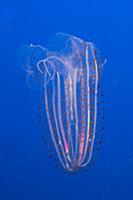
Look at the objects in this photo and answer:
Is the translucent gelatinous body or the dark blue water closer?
the translucent gelatinous body

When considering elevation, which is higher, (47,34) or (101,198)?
(47,34)

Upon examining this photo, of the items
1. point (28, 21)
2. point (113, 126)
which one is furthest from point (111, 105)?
point (28, 21)

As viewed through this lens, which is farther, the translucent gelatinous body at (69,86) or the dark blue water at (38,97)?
the dark blue water at (38,97)

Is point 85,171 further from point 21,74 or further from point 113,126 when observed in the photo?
point 21,74

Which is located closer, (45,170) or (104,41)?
(104,41)

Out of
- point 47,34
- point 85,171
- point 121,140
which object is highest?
point 47,34
